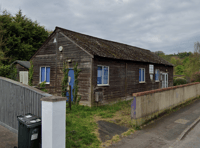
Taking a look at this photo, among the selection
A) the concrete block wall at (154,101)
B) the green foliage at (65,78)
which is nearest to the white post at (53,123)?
the concrete block wall at (154,101)

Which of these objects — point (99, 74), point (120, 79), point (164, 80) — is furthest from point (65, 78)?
point (164, 80)

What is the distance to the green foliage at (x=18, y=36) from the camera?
2817 cm

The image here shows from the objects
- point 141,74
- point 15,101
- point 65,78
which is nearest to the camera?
point 15,101

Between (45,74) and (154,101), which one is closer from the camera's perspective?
(154,101)

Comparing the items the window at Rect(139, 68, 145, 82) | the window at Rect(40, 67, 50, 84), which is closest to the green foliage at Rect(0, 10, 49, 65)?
the window at Rect(40, 67, 50, 84)

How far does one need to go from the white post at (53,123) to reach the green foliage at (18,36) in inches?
1071

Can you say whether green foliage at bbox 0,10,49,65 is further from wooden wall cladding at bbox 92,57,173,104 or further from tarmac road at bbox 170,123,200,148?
tarmac road at bbox 170,123,200,148

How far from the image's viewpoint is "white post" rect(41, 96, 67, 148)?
3.60m

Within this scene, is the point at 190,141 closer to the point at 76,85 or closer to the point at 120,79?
the point at 76,85

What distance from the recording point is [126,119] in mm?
7668

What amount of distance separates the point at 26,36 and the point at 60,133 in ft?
111

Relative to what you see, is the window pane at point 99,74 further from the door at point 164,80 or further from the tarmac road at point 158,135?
the door at point 164,80

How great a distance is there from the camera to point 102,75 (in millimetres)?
11227

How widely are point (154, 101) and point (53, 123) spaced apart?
18.9 ft
